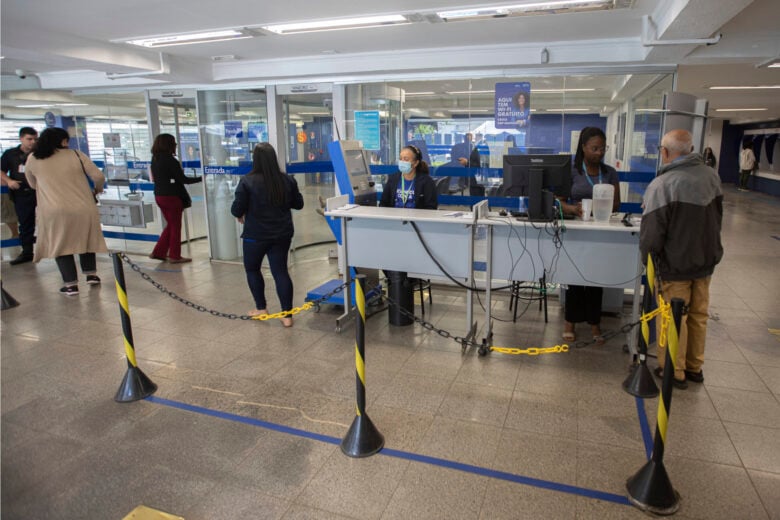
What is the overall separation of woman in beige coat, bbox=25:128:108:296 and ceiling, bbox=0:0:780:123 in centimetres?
96

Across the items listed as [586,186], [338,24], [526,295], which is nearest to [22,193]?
Result: [338,24]

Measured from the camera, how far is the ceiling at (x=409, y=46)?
157 inches

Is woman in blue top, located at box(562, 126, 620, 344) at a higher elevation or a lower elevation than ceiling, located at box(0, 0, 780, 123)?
lower

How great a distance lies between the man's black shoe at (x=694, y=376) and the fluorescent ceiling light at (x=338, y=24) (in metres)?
3.51

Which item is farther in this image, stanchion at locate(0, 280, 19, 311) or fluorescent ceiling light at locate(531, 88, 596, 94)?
fluorescent ceiling light at locate(531, 88, 596, 94)

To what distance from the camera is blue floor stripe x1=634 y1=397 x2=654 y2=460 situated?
278cm

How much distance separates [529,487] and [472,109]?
434cm

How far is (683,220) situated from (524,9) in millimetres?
2063

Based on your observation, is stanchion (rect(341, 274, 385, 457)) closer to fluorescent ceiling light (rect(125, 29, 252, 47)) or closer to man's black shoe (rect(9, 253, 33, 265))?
fluorescent ceiling light (rect(125, 29, 252, 47))

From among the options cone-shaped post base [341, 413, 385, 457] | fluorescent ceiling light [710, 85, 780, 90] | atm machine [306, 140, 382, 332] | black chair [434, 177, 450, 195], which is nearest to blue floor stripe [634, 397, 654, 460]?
cone-shaped post base [341, 413, 385, 457]

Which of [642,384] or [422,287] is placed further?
[422,287]

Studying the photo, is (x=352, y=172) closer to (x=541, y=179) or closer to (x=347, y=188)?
(x=347, y=188)

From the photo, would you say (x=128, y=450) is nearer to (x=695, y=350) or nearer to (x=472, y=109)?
Result: (x=695, y=350)

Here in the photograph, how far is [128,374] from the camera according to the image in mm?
3428
